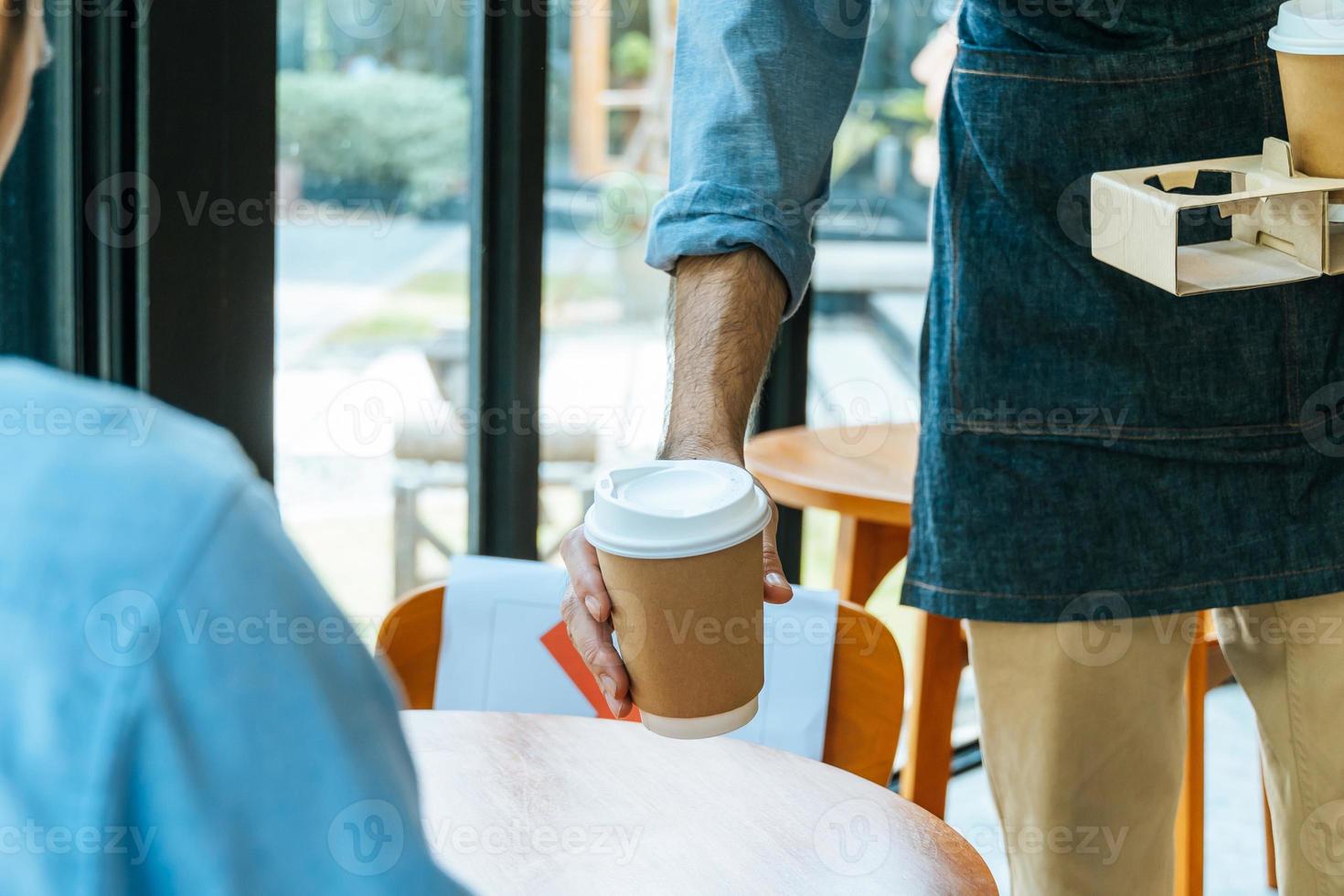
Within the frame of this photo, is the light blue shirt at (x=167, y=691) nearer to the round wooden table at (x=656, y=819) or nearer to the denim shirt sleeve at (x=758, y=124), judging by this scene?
the round wooden table at (x=656, y=819)

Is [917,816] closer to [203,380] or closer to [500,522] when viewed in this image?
[203,380]

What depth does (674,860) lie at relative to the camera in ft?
3.30

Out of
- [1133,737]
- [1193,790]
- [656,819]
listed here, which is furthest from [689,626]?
[1193,790]

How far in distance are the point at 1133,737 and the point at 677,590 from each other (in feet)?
1.98

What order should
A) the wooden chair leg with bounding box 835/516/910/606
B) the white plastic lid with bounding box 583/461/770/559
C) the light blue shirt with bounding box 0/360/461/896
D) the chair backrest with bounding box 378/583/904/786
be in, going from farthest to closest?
1. the wooden chair leg with bounding box 835/516/910/606
2. the chair backrest with bounding box 378/583/904/786
3. the white plastic lid with bounding box 583/461/770/559
4. the light blue shirt with bounding box 0/360/461/896

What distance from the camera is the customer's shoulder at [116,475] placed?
0.38 m

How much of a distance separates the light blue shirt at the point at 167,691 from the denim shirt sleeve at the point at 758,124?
765 mm

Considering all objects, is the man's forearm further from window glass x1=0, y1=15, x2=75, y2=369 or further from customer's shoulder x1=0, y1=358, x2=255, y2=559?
window glass x1=0, y1=15, x2=75, y2=369

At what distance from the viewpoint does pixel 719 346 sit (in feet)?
3.61

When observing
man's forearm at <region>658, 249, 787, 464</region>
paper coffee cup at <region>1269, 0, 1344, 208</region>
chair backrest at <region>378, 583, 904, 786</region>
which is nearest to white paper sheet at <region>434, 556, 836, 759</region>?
chair backrest at <region>378, 583, 904, 786</region>

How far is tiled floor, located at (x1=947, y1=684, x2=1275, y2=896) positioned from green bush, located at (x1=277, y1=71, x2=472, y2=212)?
5.05 ft

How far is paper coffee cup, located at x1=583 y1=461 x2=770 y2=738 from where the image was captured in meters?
0.86

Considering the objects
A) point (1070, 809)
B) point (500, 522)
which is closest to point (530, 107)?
point (500, 522)

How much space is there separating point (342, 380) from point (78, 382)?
6.44 feet
